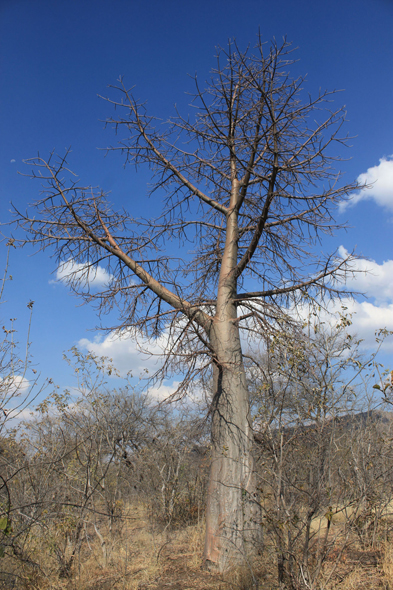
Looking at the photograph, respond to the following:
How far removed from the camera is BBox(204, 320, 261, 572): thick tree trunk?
3.85 meters

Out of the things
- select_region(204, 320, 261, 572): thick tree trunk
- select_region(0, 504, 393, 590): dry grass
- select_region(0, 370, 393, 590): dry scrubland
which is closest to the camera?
select_region(0, 370, 393, 590): dry scrubland

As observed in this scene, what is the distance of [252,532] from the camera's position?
12.8ft

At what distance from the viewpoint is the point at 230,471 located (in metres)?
4.08

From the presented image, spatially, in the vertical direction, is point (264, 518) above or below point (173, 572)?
above

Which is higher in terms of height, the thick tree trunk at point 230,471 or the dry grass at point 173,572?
the thick tree trunk at point 230,471

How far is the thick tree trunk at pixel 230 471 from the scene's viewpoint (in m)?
3.85

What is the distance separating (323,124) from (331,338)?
9.32 feet

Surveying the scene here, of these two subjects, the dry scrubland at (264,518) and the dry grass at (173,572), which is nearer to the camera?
the dry scrubland at (264,518)

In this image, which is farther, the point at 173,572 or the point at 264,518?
the point at 264,518

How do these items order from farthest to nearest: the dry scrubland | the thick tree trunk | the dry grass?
the thick tree trunk
the dry grass
the dry scrubland

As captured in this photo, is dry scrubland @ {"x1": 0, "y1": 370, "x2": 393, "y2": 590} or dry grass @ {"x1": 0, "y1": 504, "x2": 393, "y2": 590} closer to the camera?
dry scrubland @ {"x1": 0, "y1": 370, "x2": 393, "y2": 590}

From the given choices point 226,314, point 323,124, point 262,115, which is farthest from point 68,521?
point 323,124

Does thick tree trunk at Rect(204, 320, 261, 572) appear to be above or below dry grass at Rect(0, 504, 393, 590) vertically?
above

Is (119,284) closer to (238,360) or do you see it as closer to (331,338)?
(238,360)
